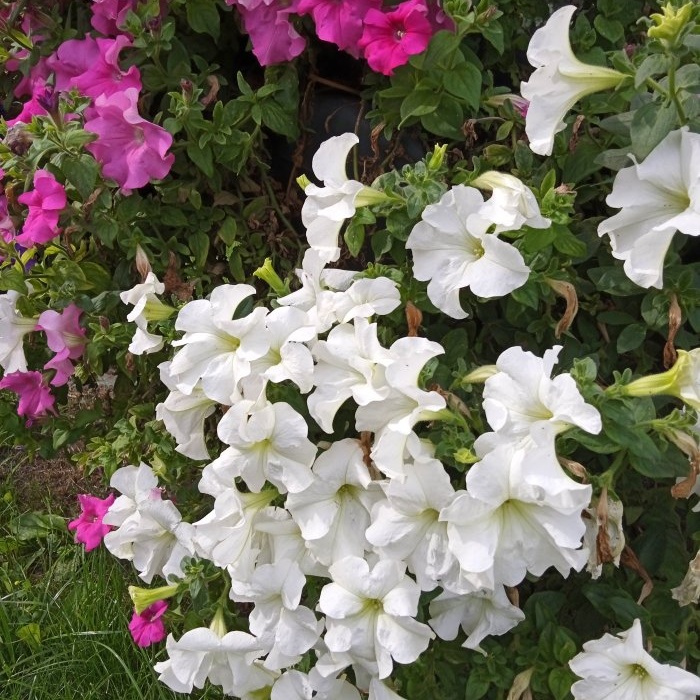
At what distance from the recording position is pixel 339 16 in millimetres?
1524

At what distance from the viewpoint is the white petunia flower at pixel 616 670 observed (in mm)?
1250

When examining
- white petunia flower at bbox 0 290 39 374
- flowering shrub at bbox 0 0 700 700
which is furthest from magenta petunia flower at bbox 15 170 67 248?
white petunia flower at bbox 0 290 39 374

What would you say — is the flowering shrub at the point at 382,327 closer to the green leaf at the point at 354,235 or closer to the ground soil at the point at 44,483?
the green leaf at the point at 354,235

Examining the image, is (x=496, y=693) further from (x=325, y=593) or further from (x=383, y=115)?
(x=383, y=115)

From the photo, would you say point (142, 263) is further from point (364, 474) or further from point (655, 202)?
point (655, 202)

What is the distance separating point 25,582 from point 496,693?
4.61ft

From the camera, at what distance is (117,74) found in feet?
5.70

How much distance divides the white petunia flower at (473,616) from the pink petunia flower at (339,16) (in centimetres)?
93

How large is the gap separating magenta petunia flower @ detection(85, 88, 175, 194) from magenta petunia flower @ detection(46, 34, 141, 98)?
6 cm

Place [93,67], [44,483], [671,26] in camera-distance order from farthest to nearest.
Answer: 1. [44,483]
2. [93,67]
3. [671,26]

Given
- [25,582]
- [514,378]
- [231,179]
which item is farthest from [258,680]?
[25,582]

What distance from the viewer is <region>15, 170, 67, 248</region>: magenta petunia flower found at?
1659 millimetres

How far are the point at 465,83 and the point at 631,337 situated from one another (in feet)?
1.65

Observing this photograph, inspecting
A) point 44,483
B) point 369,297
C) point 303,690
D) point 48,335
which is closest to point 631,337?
point 369,297
